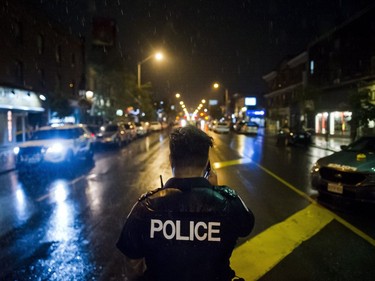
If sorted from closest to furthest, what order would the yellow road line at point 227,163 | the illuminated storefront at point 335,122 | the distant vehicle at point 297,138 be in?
the yellow road line at point 227,163 → the distant vehicle at point 297,138 → the illuminated storefront at point 335,122

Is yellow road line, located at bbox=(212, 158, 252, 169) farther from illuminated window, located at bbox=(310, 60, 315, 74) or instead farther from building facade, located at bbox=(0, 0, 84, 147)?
illuminated window, located at bbox=(310, 60, 315, 74)

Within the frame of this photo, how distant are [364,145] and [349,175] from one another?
1.59 meters

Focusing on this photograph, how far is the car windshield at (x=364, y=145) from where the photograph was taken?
9537 mm

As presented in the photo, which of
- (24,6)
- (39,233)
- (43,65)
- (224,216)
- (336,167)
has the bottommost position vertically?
(39,233)

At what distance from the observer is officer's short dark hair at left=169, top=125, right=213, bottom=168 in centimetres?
231

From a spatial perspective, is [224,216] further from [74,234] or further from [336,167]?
[336,167]

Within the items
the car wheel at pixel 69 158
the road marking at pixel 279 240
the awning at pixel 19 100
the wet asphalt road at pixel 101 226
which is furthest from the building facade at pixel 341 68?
the road marking at pixel 279 240

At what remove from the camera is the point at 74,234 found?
23.0 feet

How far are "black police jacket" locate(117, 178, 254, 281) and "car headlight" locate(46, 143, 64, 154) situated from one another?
14.2 metres

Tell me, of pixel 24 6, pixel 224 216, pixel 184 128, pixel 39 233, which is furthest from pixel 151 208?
pixel 24 6

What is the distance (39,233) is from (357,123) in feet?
63.9

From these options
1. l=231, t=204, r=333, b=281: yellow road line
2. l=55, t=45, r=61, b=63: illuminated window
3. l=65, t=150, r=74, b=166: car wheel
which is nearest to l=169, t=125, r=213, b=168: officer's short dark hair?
l=231, t=204, r=333, b=281: yellow road line

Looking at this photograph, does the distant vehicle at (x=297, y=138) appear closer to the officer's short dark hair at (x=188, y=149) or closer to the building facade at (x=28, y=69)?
the building facade at (x=28, y=69)

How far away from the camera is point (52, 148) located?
51.8ft
